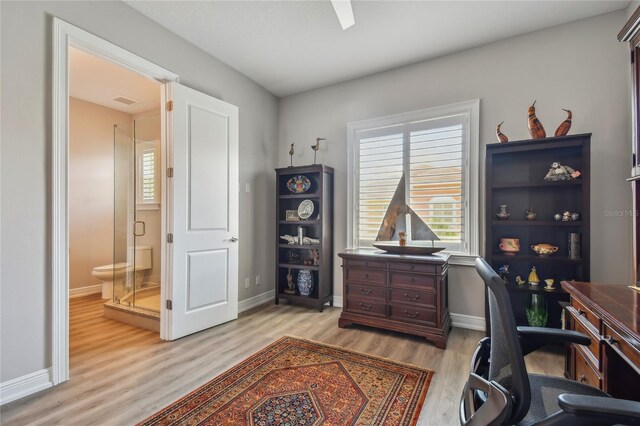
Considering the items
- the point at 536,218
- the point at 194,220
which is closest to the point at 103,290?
the point at 194,220

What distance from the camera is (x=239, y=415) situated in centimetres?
161

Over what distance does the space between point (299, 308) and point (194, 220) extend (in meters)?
1.68

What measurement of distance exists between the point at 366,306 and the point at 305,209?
4.72 feet

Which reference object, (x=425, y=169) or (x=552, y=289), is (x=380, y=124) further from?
(x=552, y=289)

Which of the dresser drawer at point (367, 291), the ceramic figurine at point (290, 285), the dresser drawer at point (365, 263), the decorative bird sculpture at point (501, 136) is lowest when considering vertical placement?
the ceramic figurine at point (290, 285)

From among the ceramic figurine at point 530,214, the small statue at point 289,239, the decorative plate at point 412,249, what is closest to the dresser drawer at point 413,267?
the decorative plate at point 412,249

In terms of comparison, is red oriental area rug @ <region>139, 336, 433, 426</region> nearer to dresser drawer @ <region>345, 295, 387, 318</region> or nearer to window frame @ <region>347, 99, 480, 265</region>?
dresser drawer @ <region>345, 295, 387, 318</region>

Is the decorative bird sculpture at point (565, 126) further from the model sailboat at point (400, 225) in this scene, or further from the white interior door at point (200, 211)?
the white interior door at point (200, 211)

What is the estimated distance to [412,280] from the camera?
2.65m

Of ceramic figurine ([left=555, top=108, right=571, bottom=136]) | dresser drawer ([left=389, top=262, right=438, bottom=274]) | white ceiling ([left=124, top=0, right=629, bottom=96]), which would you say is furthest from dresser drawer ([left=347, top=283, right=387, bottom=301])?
white ceiling ([left=124, top=0, right=629, bottom=96])

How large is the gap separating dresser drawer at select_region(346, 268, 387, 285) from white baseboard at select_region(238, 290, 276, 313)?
1.39 meters

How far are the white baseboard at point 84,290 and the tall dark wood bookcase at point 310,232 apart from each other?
9.32ft

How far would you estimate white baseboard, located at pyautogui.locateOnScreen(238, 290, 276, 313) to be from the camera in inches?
136

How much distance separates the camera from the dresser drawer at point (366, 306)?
2.79 m
